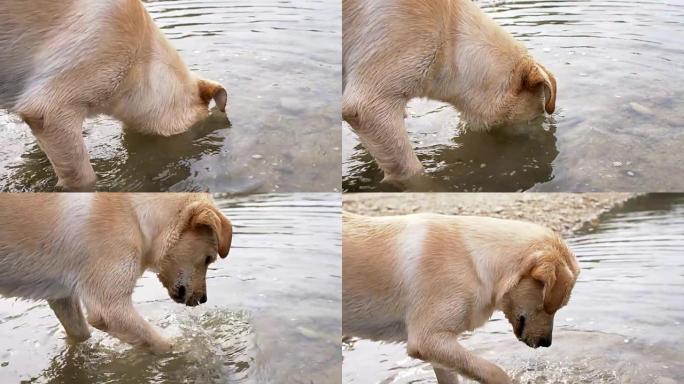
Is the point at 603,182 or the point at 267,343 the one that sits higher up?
the point at 603,182

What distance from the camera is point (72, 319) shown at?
4.36 meters

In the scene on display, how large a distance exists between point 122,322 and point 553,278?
2.02 m

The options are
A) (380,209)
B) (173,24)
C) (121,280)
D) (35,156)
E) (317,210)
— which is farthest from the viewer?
(173,24)

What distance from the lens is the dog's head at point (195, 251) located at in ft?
12.7

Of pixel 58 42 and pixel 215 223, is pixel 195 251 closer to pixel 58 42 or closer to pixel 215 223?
pixel 215 223

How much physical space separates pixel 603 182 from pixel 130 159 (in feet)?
8.17

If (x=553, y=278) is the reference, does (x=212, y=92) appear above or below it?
above

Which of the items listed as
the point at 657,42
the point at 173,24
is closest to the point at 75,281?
the point at 173,24

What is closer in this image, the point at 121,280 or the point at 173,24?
the point at 121,280

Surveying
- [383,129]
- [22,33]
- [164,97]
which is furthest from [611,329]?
[22,33]

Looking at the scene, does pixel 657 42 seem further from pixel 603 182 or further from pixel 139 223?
pixel 139 223

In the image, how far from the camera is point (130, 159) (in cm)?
417

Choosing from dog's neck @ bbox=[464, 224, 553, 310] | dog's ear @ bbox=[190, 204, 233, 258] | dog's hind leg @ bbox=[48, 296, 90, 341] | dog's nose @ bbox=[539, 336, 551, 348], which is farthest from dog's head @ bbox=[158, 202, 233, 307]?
dog's nose @ bbox=[539, 336, 551, 348]

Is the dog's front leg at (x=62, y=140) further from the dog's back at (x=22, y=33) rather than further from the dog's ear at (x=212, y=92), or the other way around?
the dog's ear at (x=212, y=92)
